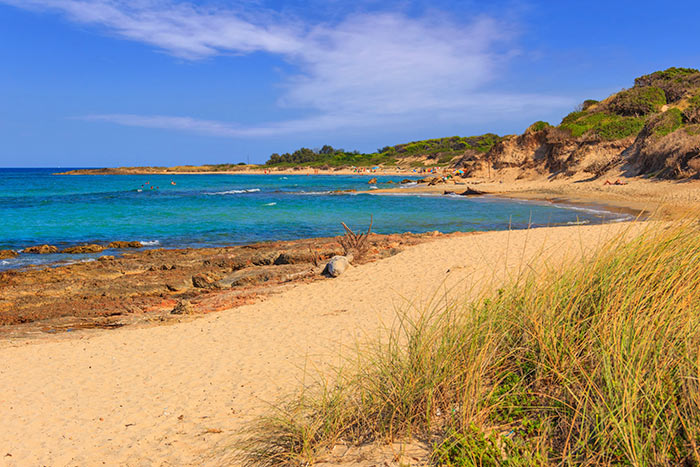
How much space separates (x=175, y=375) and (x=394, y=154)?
383ft

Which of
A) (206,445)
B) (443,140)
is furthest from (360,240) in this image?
(443,140)

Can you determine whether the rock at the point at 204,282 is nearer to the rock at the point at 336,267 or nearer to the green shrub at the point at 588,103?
the rock at the point at 336,267

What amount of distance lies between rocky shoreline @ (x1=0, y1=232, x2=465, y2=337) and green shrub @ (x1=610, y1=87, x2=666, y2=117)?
3584 cm

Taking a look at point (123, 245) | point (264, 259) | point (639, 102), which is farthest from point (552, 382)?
point (639, 102)

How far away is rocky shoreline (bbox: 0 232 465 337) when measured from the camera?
947cm

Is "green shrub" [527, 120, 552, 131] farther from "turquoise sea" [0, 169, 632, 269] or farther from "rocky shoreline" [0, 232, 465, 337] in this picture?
"rocky shoreline" [0, 232, 465, 337]

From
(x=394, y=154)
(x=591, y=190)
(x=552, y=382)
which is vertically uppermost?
(x=394, y=154)

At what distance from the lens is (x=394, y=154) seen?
4722 inches

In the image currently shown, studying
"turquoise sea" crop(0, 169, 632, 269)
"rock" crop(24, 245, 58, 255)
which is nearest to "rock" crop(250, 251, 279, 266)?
"turquoise sea" crop(0, 169, 632, 269)

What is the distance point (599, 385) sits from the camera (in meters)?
2.88

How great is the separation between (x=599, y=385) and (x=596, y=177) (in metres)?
36.4

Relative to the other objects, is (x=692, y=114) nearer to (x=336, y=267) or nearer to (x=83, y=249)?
(x=336, y=267)

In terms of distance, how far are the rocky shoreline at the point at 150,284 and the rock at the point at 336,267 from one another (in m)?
0.28

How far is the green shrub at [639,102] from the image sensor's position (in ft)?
136
